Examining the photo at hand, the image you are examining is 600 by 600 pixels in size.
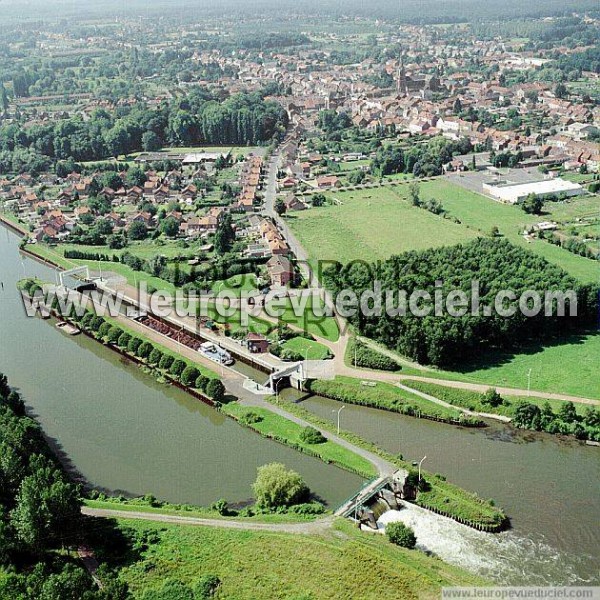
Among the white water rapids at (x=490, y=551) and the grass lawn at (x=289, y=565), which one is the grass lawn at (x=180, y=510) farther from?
the white water rapids at (x=490, y=551)

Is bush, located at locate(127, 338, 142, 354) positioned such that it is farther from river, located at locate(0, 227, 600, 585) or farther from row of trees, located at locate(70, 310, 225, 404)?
river, located at locate(0, 227, 600, 585)

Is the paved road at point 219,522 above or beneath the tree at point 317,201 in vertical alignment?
beneath

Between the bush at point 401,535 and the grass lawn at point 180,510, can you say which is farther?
the grass lawn at point 180,510

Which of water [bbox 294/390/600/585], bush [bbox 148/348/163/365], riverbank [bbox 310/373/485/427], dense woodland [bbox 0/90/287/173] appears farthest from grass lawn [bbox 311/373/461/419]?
dense woodland [bbox 0/90/287/173]

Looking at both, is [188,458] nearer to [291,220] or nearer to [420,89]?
[291,220]

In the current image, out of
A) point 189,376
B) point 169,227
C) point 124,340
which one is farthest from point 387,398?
point 169,227

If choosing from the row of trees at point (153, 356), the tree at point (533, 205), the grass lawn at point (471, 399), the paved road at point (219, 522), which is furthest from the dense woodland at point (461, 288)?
the tree at point (533, 205)
